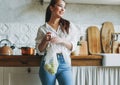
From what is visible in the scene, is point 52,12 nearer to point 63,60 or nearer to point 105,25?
point 63,60

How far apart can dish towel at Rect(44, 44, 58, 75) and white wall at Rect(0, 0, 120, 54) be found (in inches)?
37.1

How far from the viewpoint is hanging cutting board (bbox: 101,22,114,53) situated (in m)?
2.87

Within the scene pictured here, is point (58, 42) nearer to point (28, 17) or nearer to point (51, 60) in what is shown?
point (51, 60)

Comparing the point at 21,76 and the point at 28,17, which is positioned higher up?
the point at 28,17

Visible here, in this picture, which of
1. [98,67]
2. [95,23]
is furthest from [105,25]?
[98,67]

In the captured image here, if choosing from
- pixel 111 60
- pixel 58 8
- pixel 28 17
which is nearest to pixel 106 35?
pixel 111 60

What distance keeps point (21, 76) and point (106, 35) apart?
1.15 m

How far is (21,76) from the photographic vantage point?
2.29m

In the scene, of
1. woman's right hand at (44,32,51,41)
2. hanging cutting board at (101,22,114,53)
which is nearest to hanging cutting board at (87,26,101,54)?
hanging cutting board at (101,22,114,53)

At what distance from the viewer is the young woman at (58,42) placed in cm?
186

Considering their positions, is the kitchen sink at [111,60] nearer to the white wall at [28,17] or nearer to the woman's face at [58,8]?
the white wall at [28,17]

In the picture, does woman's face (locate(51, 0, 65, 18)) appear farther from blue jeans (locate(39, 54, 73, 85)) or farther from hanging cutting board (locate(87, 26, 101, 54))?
hanging cutting board (locate(87, 26, 101, 54))

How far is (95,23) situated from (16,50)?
0.97 meters

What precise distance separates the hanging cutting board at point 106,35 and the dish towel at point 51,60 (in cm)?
111
